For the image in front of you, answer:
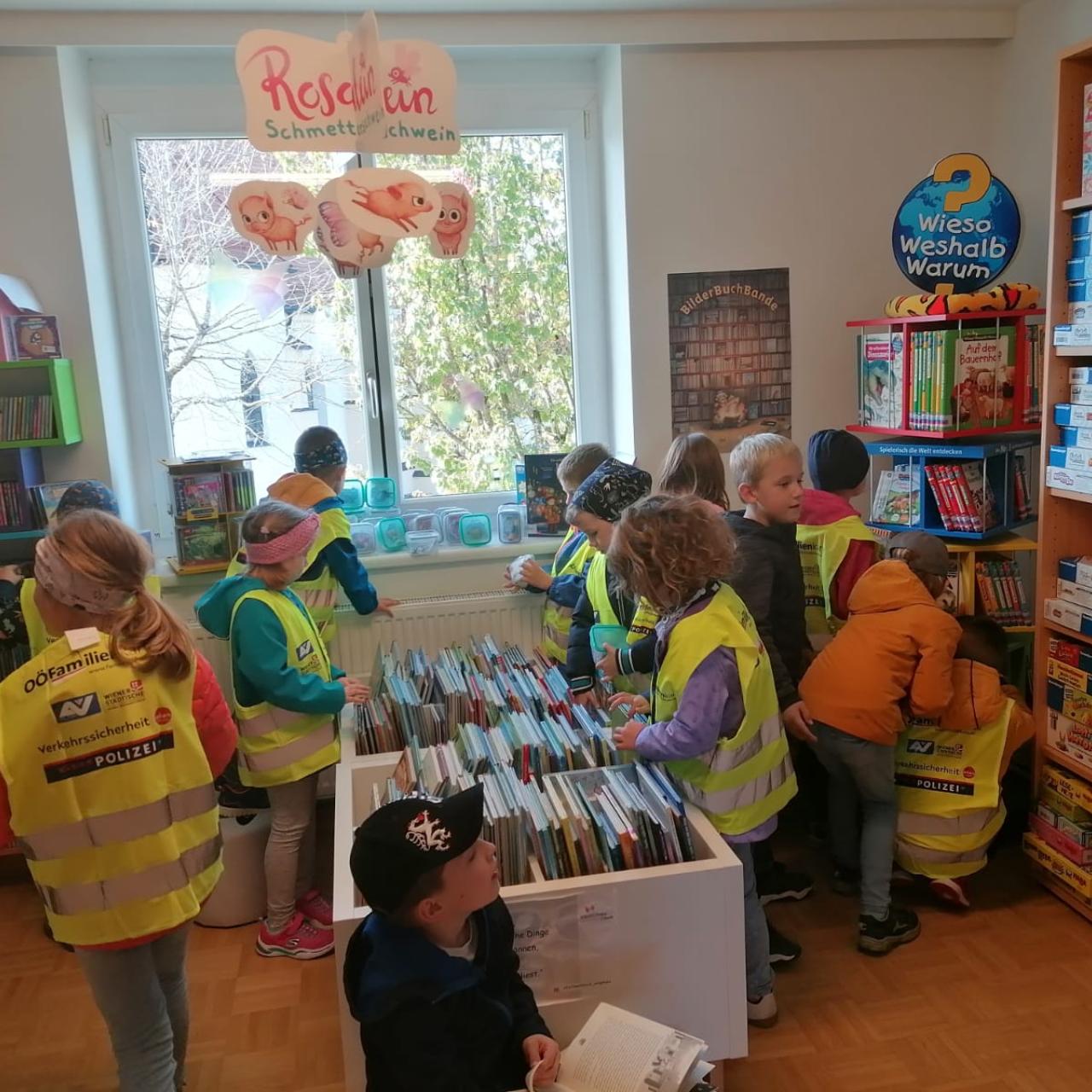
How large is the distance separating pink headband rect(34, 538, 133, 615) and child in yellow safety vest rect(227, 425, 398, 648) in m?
1.19

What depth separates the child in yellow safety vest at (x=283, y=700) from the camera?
237 centimetres

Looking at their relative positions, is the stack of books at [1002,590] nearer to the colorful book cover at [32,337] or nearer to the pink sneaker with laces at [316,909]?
the pink sneaker with laces at [316,909]

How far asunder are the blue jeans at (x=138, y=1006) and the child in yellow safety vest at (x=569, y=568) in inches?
52.0

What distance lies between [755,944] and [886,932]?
51 cm

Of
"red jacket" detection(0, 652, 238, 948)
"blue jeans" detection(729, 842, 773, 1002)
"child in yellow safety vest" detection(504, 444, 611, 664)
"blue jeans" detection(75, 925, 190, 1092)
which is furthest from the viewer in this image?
"child in yellow safety vest" detection(504, 444, 611, 664)

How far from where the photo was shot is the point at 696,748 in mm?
1932

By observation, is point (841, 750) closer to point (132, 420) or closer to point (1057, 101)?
point (1057, 101)

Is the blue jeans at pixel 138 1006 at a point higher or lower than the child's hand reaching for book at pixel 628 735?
lower

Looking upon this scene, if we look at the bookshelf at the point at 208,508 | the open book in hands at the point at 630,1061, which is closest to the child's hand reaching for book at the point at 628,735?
the open book in hands at the point at 630,1061

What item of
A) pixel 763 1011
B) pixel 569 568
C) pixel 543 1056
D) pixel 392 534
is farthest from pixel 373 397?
pixel 543 1056

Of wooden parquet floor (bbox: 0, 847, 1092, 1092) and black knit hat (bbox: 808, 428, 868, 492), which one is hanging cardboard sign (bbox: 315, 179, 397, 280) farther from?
wooden parquet floor (bbox: 0, 847, 1092, 1092)

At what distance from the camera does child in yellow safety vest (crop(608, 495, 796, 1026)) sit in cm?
194

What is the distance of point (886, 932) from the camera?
248 centimetres

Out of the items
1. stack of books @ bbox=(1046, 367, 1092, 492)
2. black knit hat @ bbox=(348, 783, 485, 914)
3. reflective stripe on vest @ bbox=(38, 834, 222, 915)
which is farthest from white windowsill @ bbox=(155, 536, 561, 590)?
black knit hat @ bbox=(348, 783, 485, 914)
